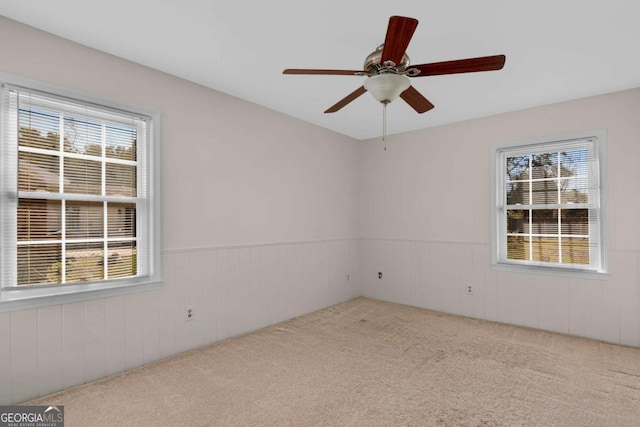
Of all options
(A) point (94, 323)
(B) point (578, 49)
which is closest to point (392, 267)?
(B) point (578, 49)

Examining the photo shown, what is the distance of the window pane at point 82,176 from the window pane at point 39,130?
0.16 m

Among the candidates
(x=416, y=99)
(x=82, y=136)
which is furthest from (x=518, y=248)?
(x=82, y=136)

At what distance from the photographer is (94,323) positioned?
2.59 m

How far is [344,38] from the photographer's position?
7.98ft

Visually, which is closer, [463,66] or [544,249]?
[463,66]

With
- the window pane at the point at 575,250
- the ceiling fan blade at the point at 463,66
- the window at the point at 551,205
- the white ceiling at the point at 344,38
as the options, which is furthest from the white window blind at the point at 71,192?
the window pane at the point at 575,250

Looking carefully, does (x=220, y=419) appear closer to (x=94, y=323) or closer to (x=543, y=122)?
(x=94, y=323)

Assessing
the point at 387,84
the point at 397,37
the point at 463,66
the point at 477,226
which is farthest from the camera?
the point at 477,226

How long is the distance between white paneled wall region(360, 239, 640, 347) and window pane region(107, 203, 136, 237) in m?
3.52

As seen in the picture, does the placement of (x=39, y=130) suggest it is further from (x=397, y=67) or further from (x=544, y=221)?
(x=544, y=221)

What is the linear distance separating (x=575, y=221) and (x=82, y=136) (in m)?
4.88

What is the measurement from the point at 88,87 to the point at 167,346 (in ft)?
7.48

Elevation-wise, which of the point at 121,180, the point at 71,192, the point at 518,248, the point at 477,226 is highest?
the point at 121,180

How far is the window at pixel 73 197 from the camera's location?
2277mm
